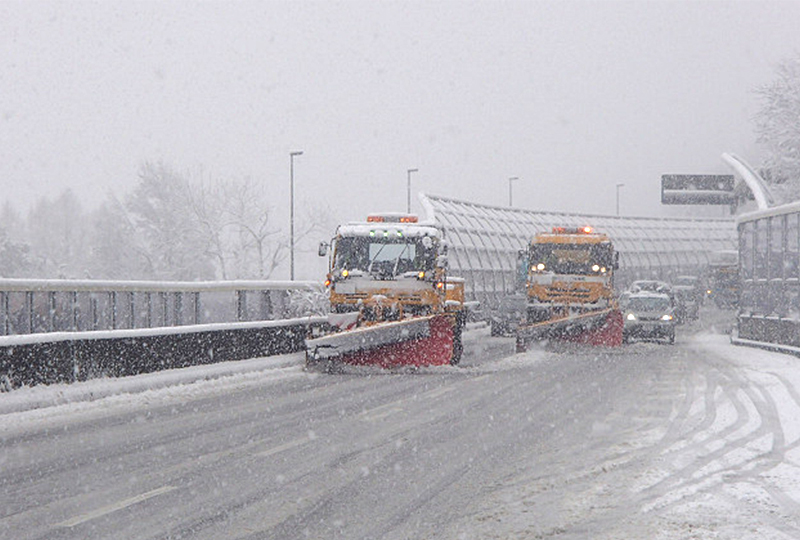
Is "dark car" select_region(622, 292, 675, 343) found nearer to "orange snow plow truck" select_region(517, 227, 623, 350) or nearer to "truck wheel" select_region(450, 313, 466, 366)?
"orange snow plow truck" select_region(517, 227, 623, 350)

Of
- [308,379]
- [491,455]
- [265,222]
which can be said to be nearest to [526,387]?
[308,379]

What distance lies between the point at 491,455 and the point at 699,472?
188 cm

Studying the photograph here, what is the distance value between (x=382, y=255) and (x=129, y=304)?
19.6ft

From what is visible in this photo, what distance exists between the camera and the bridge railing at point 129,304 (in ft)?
46.6

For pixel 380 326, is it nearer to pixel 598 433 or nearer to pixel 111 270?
pixel 598 433

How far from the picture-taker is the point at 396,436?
34.6ft

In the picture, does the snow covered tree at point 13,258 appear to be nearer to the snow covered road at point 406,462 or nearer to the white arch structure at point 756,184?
the white arch structure at point 756,184

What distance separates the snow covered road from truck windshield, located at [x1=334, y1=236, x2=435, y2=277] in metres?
4.66

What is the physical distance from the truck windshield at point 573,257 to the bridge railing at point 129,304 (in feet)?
28.1

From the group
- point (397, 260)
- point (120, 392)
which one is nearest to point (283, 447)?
point (120, 392)

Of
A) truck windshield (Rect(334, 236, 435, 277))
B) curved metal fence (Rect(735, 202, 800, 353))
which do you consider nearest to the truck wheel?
truck windshield (Rect(334, 236, 435, 277))

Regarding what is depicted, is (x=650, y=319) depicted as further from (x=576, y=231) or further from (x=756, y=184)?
→ (x=756, y=184)

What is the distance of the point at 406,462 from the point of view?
900 cm

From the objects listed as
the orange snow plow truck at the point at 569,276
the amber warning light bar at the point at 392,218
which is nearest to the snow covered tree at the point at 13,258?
the orange snow plow truck at the point at 569,276
